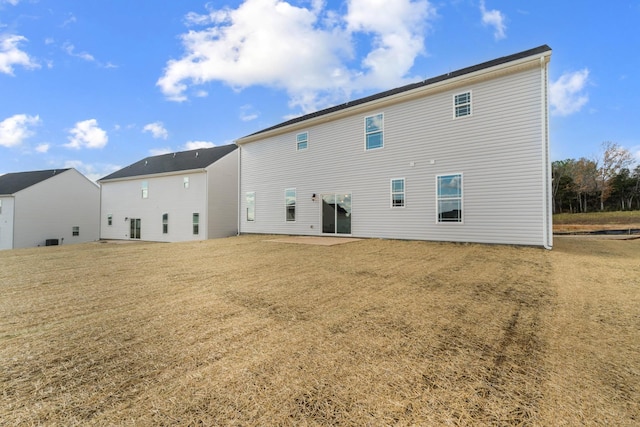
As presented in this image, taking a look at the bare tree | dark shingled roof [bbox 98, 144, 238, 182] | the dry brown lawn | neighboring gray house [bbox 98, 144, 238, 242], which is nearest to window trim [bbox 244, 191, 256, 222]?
neighboring gray house [bbox 98, 144, 238, 242]

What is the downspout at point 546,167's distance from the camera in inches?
320

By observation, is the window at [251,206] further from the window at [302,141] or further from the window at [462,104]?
the window at [462,104]

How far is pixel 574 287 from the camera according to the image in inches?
178

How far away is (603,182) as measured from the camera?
34.3 meters

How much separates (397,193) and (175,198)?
16725 millimetres

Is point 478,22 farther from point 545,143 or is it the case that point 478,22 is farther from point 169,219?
point 169,219

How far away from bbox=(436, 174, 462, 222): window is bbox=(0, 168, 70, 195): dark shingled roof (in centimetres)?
3178

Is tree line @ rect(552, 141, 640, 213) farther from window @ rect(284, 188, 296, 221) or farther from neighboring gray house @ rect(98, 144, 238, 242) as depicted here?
neighboring gray house @ rect(98, 144, 238, 242)

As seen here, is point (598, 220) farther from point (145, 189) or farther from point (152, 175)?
point (145, 189)

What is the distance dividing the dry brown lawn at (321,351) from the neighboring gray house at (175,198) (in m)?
14.2

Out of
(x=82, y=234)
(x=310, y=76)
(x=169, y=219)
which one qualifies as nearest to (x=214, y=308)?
(x=310, y=76)

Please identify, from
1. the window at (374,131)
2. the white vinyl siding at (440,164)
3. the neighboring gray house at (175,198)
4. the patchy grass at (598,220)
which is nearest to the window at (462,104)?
the white vinyl siding at (440,164)

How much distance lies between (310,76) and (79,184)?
24843mm

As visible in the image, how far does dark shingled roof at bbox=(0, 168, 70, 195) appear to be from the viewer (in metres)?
23.2
